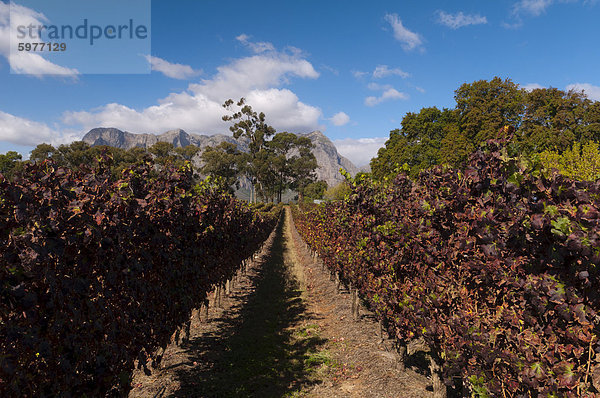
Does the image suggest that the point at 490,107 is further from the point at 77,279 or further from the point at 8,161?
the point at 8,161

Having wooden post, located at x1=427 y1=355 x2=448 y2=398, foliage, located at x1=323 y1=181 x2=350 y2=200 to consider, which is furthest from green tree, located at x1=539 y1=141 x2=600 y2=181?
wooden post, located at x1=427 y1=355 x2=448 y2=398

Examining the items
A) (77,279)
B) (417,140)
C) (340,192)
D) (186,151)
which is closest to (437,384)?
(77,279)

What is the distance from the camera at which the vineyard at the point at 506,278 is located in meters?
2.50

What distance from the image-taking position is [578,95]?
33.9 metres

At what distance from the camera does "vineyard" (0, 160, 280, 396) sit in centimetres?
217

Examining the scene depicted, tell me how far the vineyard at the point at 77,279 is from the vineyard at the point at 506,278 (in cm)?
388

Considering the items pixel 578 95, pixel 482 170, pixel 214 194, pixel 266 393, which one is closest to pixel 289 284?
pixel 214 194

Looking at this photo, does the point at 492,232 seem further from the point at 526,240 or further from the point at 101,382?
the point at 101,382

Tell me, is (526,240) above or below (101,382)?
above

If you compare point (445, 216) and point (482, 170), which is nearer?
point (482, 170)

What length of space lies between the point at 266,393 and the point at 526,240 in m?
5.16

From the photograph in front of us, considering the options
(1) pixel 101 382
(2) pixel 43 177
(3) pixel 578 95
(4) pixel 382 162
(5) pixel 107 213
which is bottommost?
(1) pixel 101 382

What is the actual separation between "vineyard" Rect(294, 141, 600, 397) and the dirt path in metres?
1.55

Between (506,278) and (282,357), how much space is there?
5753 millimetres
